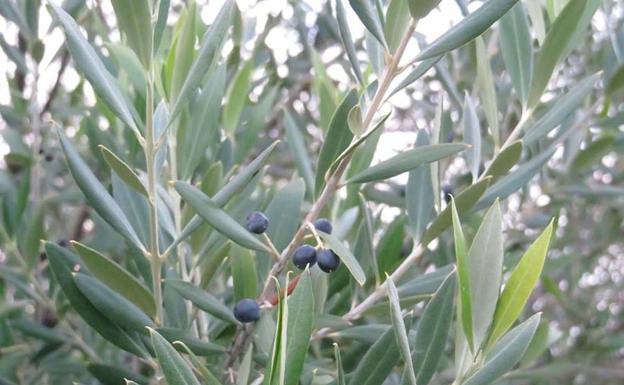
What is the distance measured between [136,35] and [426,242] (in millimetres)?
373

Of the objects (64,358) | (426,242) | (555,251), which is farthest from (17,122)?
(555,251)

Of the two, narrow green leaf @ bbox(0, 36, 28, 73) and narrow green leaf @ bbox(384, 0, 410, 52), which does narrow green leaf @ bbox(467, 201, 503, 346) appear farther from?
narrow green leaf @ bbox(0, 36, 28, 73)

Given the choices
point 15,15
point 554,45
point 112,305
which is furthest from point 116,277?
point 15,15

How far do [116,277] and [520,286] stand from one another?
38cm

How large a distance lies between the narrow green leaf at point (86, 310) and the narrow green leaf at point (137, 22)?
0.92 ft

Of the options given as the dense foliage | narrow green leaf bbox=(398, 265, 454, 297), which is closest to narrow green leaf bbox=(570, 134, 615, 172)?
the dense foliage

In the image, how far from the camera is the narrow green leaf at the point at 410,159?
691mm

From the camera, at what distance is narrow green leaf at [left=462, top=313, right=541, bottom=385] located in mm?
594

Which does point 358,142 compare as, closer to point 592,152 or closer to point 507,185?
point 507,185

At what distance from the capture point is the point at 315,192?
30.2 inches

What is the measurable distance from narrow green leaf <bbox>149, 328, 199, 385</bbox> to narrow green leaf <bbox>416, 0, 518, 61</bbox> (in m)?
0.33

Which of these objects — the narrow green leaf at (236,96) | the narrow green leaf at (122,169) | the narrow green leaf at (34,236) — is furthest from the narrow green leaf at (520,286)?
the narrow green leaf at (34,236)

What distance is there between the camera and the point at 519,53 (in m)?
0.84

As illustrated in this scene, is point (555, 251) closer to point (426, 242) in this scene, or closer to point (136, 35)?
point (426, 242)
